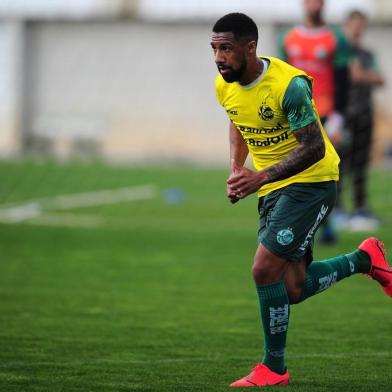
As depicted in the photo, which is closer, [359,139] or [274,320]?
[274,320]

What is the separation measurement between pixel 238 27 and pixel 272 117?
0.53 m

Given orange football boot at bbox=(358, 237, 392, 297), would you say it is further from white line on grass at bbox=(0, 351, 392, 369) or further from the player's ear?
the player's ear

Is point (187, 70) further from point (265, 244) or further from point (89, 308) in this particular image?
point (265, 244)

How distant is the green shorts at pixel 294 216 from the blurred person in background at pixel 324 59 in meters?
5.99

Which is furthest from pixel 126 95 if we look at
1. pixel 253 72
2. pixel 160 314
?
pixel 253 72

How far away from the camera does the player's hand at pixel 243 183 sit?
655cm

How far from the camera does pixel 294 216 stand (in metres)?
6.91

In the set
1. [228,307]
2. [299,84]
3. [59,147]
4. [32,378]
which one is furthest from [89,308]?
[59,147]

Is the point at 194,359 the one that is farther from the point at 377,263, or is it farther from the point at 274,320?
the point at 377,263

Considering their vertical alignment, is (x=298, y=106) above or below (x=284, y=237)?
above

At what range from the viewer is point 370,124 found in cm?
1862

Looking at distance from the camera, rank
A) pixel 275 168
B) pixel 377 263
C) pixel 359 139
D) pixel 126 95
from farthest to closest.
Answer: pixel 126 95 → pixel 359 139 → pixel 377 263 → pixel 275 168

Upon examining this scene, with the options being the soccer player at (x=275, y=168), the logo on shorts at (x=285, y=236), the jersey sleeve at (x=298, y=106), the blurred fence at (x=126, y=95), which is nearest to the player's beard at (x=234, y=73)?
the soccer player at (x=275, y=168)

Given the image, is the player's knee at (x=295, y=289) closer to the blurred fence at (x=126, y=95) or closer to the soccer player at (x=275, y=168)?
the soccer player at (x=275, y=168)
